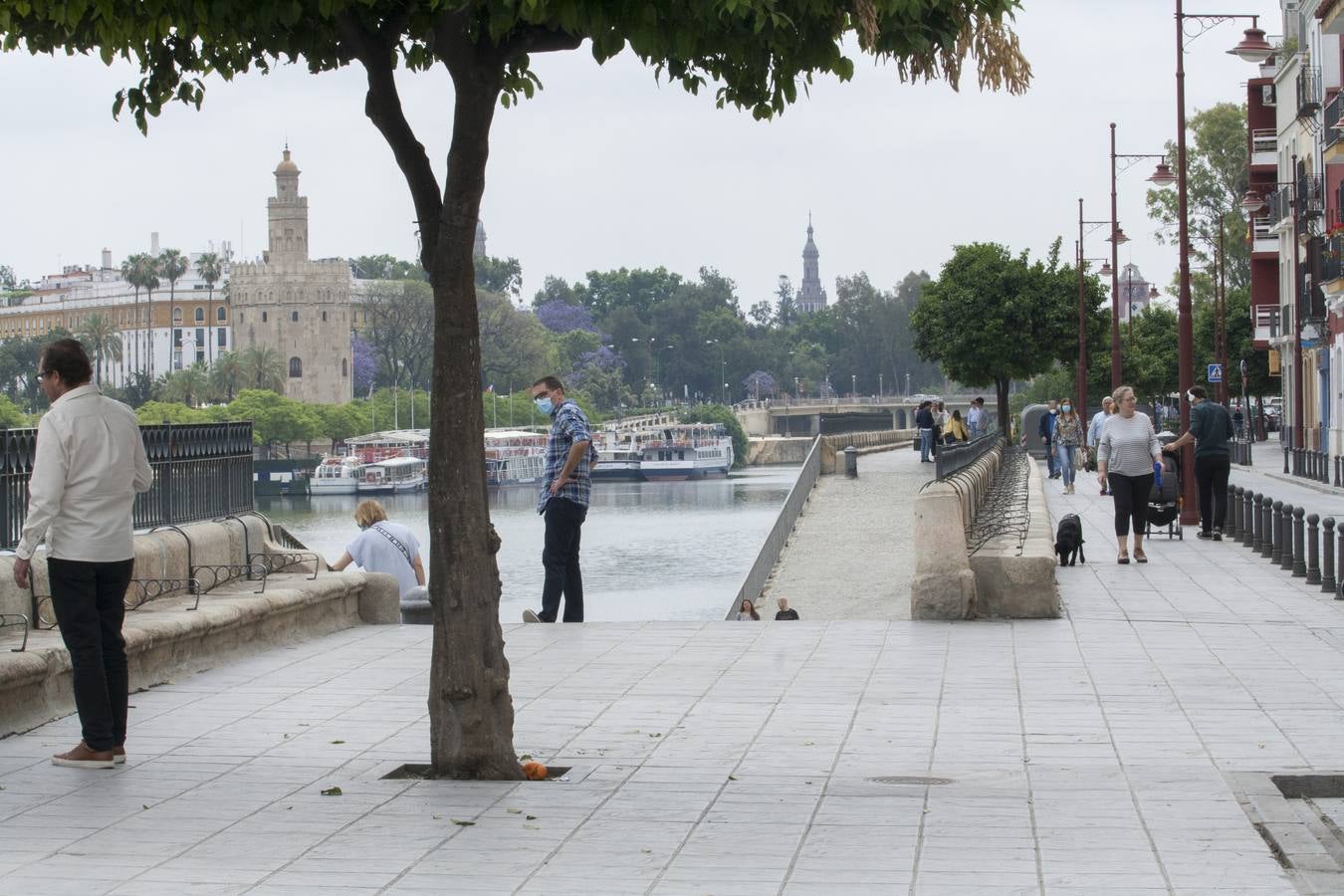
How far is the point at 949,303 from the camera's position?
6181 centimetres

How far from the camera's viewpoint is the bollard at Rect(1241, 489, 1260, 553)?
1952 centimetres

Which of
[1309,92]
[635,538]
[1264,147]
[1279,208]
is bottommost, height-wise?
[635,538]

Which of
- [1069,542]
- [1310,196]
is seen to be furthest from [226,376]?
[1069,542]

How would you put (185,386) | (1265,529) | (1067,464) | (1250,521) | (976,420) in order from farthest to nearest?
(185,386), (976,420), (1067,464), (1250,521), (1265,529)

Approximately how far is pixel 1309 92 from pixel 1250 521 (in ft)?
102

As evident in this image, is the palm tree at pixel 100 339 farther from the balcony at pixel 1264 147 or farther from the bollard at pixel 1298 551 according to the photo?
the bollard at pixel 1298 551

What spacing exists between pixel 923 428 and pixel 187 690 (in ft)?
152

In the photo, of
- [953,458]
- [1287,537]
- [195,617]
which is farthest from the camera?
[953,458]

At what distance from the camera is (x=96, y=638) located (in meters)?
7.51

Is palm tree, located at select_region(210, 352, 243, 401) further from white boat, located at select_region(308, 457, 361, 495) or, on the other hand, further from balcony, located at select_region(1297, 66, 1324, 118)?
balcony, located at select_region(1297, 66, 1324, 118)

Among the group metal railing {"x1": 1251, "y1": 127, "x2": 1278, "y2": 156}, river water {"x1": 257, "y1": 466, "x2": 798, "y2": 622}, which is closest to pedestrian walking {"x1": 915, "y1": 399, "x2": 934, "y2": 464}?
river water {"x1": 257, "y1": 466, "x2": 798, "y2": 622}

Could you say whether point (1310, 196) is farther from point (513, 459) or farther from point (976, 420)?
point (513, 459)

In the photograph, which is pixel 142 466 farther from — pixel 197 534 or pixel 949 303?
pixel 949 303

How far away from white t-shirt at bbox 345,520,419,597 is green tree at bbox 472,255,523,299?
554ft
